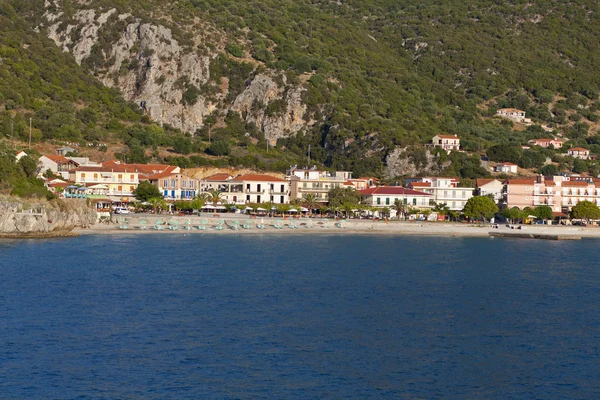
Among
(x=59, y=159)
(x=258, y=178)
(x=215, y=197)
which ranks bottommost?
(x=215, y=197)

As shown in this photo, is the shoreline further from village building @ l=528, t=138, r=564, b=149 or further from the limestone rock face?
village building @ l=528, t=138, r=564, b=149

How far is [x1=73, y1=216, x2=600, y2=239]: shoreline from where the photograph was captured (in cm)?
7156

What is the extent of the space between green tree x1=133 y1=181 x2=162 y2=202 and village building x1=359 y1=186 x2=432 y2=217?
854 inches

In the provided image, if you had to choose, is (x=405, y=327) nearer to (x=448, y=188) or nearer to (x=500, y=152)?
(x=448, y=188)

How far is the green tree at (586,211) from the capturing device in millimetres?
83938

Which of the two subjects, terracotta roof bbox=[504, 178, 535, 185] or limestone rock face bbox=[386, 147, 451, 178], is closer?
terracotta roof bbox=[504, 178, 535, 185]

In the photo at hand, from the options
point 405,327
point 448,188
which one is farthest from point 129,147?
point 405,327

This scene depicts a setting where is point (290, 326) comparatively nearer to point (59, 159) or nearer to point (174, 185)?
point (174, 185)

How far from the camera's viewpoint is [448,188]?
90.1m

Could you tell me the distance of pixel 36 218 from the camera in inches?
2382

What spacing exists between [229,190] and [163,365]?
6332 centimetres

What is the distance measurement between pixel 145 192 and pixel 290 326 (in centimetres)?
5318

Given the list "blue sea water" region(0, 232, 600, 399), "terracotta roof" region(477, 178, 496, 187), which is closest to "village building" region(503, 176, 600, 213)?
"terracotta roof" region(477, 178, 496, 187)

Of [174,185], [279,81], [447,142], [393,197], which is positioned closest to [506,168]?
[447,142]
